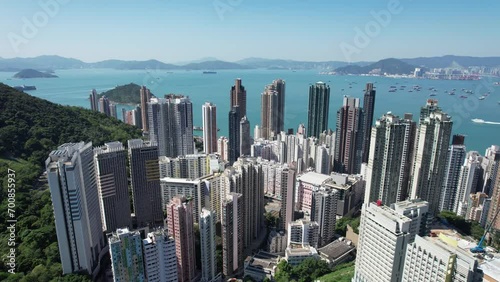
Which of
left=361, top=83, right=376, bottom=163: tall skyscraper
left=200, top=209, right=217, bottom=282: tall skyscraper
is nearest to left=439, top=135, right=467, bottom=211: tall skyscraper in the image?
left=361, top=83, right=376, bottom=163: tall skyscraper

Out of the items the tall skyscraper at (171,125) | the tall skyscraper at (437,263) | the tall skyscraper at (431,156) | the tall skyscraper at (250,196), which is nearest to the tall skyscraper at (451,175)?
the tall skyscraper at (431,156)

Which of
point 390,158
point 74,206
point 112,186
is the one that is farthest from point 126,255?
point 390,158

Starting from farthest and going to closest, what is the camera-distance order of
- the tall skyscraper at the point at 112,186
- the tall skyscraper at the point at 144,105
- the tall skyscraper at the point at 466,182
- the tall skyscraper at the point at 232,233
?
the tall skyscraper at the point at 144,105 → the tall skyscraper at the point at 466,182 → the tall skyscraper at the point at 112,186 → the tall skyscraper at the point at 232,233

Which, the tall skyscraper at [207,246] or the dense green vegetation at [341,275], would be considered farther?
the tall skyscraper at [207,246]

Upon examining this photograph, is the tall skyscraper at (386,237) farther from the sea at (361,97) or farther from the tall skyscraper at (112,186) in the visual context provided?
the sea at (361,97)

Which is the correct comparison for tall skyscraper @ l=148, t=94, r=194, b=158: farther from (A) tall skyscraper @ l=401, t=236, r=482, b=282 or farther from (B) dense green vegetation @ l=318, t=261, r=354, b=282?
(A) tall skyscraper @ l=401, t=236, r=482, b=282

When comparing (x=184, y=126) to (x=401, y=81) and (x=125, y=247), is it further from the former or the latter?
(x=401, y=81)
